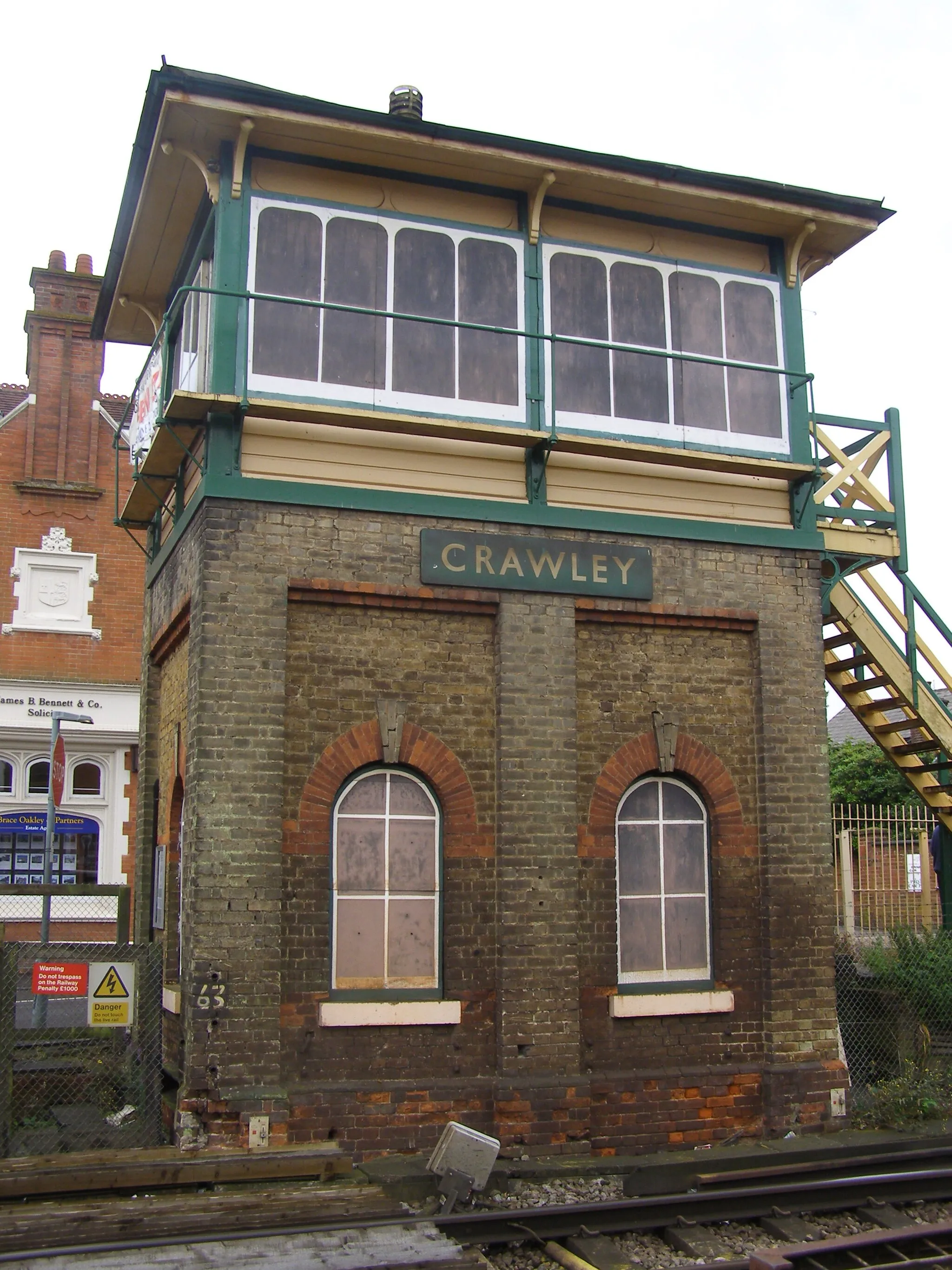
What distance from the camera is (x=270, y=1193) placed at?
8164 millimetres

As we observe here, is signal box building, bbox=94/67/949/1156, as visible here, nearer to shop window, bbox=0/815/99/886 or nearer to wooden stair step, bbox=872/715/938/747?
wooden stair step, bbox=872/715/938/747

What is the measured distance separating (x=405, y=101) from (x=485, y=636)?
5.13 m

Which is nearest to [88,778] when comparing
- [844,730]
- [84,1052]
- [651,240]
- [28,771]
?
[28,771]

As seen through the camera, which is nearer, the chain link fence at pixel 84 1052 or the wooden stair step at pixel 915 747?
the chain link fence at pixel 84 1052

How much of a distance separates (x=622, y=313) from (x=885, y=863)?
23.8ft

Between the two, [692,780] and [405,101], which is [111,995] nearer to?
[692,780]

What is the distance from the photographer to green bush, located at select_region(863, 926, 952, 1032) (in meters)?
11.8

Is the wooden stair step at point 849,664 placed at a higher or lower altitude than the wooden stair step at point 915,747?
higher

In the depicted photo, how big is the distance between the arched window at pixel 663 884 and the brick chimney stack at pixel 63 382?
17.6 meters

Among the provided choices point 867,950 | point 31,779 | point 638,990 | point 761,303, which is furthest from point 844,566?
point 31,779

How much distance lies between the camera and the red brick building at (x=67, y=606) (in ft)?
78.6

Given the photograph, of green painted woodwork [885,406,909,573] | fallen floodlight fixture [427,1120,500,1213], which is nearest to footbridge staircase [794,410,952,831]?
green painted woodwork [885,406,909,573]

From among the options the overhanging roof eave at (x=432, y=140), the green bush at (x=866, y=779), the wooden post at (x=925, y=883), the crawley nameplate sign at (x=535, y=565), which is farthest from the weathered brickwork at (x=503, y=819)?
the green bush at (x=866, y=779)

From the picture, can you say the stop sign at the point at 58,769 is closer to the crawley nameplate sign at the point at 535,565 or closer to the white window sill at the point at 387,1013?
the white window sill at the point at 387,1013
